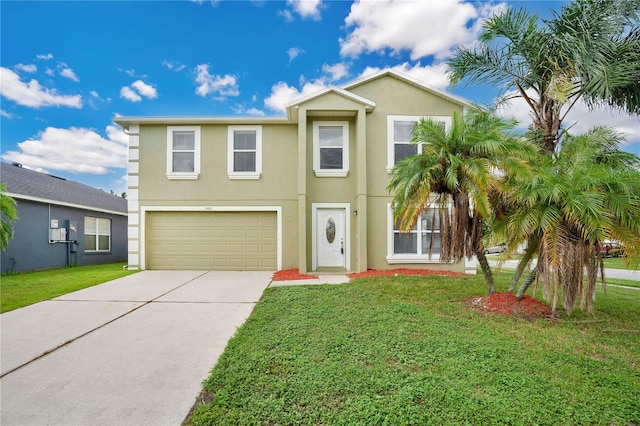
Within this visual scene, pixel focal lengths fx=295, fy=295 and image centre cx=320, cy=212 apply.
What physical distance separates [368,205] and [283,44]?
7675 mm

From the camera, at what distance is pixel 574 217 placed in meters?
4.44

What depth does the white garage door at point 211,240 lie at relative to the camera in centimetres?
1056

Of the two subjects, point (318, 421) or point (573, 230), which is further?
point (573, 230)

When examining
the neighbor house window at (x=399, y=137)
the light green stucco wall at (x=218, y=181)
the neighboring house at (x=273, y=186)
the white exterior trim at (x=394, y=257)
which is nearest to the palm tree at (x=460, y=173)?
the white exterior trim at (x=394, y=257)

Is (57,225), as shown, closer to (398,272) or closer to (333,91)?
(333,91)

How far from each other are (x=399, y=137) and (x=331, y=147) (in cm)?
240

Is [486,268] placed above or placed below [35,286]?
above

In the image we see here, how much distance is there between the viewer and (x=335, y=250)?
1034 centimetres

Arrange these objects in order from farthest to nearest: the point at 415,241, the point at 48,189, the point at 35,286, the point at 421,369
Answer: the point at 48,189 → the point at 415,241 → the point at 35,286 → the point at 421,369

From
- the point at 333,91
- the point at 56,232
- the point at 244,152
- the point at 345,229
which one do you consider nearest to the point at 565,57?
the point at 333,91

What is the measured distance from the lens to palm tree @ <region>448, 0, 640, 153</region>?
23.3 ft

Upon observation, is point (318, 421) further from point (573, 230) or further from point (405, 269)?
point (405, 269)

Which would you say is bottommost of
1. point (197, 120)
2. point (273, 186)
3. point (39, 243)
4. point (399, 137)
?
point (39, 243)

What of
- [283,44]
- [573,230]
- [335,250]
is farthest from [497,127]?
[283,44]
